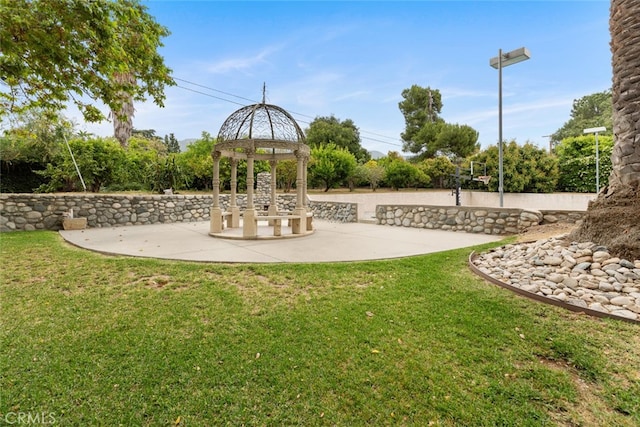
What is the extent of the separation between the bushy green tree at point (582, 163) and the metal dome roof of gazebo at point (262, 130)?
2111 centimetres

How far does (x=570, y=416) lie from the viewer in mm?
1765

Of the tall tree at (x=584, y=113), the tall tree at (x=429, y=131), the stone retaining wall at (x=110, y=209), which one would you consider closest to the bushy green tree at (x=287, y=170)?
the stone retaining wall at (x=110, y=209)

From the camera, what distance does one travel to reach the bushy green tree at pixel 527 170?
21109mm

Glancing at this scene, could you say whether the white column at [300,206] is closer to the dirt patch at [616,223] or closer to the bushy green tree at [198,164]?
the dirt patch at [616,223]

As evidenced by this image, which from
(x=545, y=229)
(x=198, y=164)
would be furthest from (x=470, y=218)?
(x=198, y=164)

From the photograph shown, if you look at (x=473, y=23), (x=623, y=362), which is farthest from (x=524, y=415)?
(x=473, y=23)

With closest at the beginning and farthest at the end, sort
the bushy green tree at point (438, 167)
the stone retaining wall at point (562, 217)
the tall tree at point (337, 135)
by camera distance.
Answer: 1. the stone retaining wall at point (562, 217)
2. the bushy green tree at point (438, 167)
3. the tall tree at point (337, 135)

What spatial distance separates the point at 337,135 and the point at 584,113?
1230 inches

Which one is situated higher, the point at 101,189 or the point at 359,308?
the point at 101,189

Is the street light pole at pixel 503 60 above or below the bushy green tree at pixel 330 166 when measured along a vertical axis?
above

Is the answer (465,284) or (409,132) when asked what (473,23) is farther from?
(409,132)

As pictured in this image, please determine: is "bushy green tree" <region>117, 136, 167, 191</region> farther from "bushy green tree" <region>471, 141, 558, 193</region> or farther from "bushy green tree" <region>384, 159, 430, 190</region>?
"bushy green tree" <region>471, 141, 558, 193</region>

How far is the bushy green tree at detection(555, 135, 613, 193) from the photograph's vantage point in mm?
19406

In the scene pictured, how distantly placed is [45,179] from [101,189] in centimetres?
256
